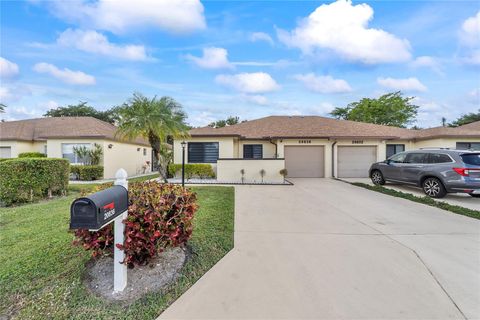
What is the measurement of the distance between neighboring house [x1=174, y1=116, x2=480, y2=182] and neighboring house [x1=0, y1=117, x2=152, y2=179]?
4941 millimetres

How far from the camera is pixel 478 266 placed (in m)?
3.22

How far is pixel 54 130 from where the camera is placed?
53.5ft

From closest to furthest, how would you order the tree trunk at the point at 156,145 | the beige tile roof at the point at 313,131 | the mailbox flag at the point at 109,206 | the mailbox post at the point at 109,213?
the mailbox post at the point at 109,213 < the mailbox flag at the point at 109,206 < the tree trunk at the point at 156,145 < the beige tile roof at the point at 313,131

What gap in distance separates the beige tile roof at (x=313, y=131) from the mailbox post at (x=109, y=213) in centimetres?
1195

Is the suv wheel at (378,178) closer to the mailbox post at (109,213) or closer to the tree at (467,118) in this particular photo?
the mailbox post at (109,213)

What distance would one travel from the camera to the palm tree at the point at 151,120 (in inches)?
444

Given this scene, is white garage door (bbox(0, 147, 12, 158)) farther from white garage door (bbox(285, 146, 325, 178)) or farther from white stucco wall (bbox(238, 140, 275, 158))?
white garage door (bbox(285, 146, 325, 178))

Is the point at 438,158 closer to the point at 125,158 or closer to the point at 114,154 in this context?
the point at 114,154

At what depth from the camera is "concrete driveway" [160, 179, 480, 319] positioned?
7.45ft

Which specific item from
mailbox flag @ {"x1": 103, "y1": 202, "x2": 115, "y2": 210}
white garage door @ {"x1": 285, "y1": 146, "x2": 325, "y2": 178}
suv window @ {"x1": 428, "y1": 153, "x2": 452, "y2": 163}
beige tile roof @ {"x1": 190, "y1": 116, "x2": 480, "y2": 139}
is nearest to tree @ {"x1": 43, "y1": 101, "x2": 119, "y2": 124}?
beige tile roof @ {"x1": 190, "y1": 116, "x2": 480, "y2": 139}

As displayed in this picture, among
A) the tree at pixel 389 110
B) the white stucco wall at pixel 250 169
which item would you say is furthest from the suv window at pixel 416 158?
the tree at pixel 389 110

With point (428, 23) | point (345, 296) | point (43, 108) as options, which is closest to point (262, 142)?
point (428, 23)

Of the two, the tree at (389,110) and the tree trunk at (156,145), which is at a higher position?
the tree at (389,110)

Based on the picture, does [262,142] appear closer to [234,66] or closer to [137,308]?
[234,66]
